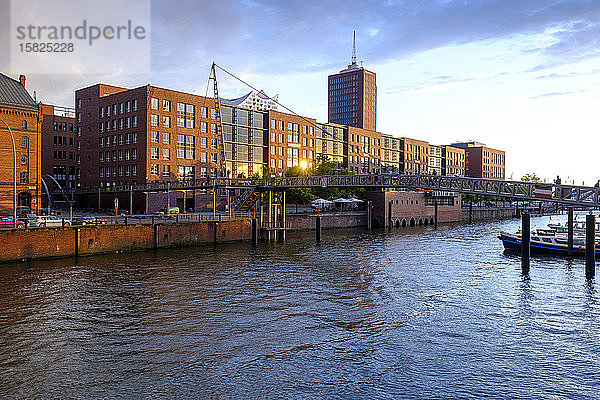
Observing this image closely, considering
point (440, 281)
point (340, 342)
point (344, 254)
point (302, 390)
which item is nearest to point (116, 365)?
point (302, 390)

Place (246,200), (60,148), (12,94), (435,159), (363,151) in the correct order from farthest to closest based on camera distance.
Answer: (435,159)
(363,151)
(60,148)
(246,200)
(12,94)

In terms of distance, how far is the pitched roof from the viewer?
73500 millimetres

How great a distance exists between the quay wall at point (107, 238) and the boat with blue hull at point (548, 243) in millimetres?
33135

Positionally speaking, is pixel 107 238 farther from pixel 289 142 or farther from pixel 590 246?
pixel 289 142

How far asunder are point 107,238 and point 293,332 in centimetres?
3182

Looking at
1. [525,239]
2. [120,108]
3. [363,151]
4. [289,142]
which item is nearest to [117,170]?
[120,108]

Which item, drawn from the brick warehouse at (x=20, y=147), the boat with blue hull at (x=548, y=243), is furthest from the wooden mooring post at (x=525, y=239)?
the brick warehouse at (x=20, y=147)

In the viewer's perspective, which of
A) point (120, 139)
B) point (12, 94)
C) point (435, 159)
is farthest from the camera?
point (435, 159)

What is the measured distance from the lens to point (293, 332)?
82.9 ft

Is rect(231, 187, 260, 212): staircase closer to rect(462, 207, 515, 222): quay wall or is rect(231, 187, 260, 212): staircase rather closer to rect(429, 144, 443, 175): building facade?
rect(462, 207, 515, 222): quay wall

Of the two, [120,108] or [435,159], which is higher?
[120,108]

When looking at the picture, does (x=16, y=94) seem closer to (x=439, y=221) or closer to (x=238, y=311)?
(x=238, y=311)

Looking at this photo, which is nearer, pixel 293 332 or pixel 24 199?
pixel 293 332

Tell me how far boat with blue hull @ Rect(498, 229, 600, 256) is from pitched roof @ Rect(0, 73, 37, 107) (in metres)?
68.9
